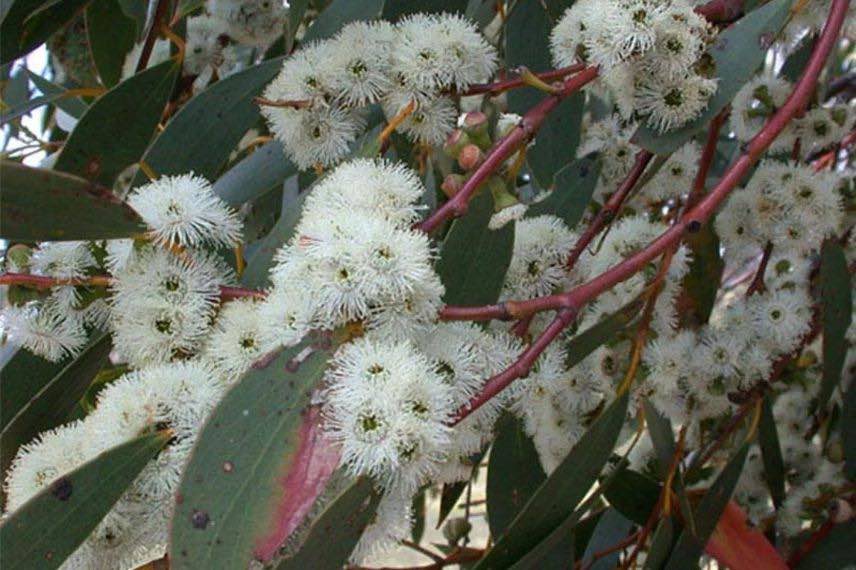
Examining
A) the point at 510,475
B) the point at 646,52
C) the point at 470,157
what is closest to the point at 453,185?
the point at 470,157

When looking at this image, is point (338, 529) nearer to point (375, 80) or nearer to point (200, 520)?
point (200, 520)

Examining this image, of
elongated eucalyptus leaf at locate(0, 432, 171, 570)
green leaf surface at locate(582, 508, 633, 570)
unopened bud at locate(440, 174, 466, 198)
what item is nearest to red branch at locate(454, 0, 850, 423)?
unopened bud at locate(440, 174, 466, 198)

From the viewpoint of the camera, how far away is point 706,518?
1446 mm

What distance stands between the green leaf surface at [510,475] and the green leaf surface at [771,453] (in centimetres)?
42

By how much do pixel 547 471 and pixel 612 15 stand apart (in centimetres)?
71

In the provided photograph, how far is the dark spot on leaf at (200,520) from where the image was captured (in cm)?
86

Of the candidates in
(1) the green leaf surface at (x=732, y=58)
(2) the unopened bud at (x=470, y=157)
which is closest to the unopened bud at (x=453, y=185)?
(2) the unopened bud at (x=470, y=157)

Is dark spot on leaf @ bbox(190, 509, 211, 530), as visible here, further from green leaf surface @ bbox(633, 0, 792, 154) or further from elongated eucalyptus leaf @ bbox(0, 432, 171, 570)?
green leaf surface @ bbox(633, 0, 792, 154)

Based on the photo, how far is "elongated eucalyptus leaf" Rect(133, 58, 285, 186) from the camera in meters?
1.36

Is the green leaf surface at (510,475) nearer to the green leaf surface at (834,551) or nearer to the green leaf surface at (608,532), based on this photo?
the green leaf surface at (608,532)

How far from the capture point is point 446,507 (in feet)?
6.23

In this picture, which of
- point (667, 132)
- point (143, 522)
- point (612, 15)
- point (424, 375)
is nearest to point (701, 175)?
point (667, 132)

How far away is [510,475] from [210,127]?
1.99 ft

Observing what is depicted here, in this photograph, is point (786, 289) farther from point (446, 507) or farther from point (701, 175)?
point (446, 507)
